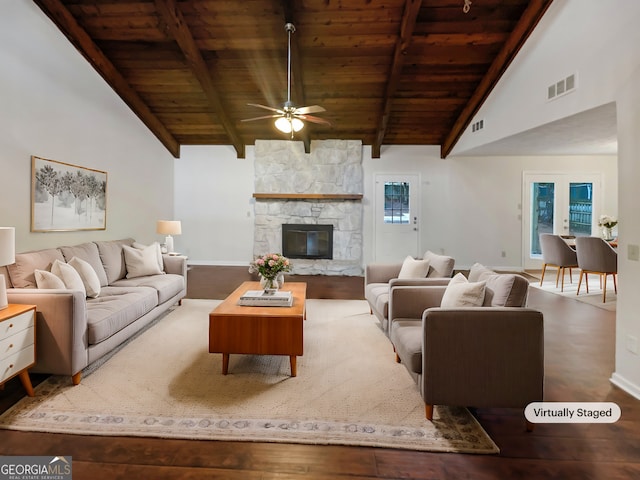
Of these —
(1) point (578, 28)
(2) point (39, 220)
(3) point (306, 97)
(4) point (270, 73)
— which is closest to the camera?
(1) point (578, 28)

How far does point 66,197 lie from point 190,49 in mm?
2445

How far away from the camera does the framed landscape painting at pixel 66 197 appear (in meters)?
3.78

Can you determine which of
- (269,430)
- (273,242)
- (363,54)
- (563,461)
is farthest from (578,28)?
(273,242)

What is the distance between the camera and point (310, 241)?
7246mm

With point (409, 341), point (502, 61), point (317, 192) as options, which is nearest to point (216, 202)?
point (317, 192)

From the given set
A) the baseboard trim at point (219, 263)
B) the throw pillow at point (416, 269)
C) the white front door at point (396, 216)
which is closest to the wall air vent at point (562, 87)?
the throw pillow at point (416, 269)

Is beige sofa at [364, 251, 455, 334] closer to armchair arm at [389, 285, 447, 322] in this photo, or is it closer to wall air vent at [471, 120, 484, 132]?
armchair arm at [389, 285, 447, 322]

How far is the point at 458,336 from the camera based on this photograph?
196cm

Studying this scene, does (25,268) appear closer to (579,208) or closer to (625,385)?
(625,385)

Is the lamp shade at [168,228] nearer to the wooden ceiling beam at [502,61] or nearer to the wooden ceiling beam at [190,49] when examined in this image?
→ the wooden ceiling beam at [190,49]

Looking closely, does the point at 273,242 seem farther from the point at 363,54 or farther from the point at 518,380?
the point at 518,380

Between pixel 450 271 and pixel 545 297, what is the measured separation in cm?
260

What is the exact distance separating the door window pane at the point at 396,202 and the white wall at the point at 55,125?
4.77 meters

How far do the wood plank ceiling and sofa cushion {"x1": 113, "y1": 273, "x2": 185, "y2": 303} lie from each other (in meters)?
2.94
